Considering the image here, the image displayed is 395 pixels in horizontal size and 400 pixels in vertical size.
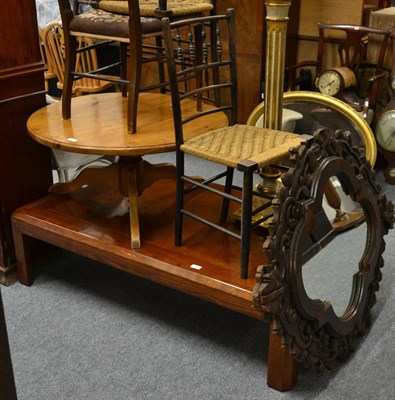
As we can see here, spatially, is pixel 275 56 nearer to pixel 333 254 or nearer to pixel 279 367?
pixel 333 254

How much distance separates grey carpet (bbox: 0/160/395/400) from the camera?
1979 millimetres

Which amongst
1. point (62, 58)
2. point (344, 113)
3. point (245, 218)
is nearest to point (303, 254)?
point (245, 218)

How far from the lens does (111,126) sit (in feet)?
7.82

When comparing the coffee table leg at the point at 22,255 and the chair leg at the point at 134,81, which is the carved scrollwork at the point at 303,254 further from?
the coffee table leg at the point at 22,255

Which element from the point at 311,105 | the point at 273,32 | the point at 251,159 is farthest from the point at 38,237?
the point at 311,105

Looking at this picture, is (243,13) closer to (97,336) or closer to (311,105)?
(311,105)

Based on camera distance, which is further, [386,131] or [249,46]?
[249,46]

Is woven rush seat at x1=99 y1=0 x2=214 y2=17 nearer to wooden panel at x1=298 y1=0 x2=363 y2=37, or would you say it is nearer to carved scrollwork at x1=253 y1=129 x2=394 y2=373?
carved scrollwork at x1=253 y1=129 x2=394 y2=373

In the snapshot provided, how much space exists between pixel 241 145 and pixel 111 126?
597mm

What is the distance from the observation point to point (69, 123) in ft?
8.01

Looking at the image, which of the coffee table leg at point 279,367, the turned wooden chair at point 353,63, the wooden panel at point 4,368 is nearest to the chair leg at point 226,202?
the coffee table leg at point 279,367

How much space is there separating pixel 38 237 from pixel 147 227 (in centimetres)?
45

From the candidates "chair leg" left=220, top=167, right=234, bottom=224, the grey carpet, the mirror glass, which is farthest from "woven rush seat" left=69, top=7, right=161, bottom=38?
the mirror glass

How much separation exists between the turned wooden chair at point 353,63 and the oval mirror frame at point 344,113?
0.28 metres
